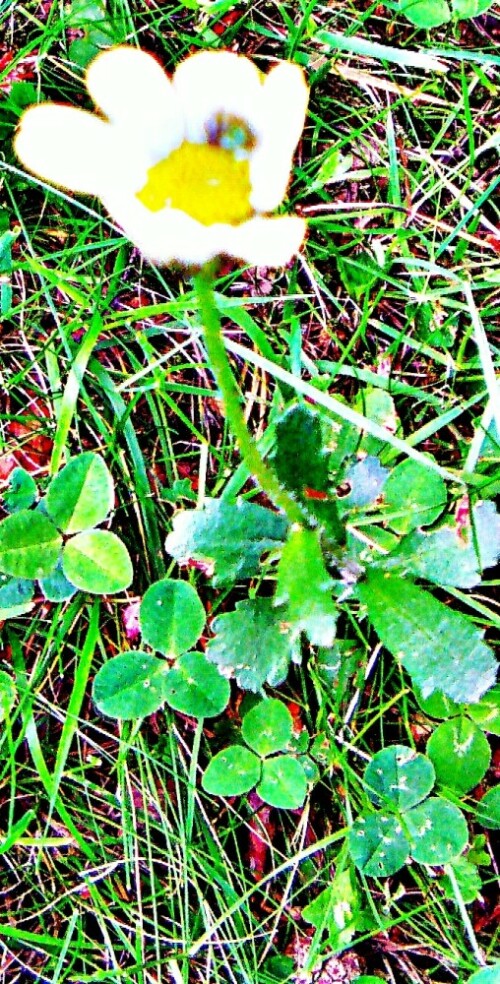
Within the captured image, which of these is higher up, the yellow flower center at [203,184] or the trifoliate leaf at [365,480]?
the yellow flower center at [203,184]

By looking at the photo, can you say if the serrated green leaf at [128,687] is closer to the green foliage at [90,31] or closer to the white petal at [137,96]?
the white petal at [137,96]

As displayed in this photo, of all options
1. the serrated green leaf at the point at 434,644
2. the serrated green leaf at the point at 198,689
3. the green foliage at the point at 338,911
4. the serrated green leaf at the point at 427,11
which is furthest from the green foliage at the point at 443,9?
the green foliage at the point at 338,911

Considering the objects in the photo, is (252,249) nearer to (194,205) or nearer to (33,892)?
(194,205)

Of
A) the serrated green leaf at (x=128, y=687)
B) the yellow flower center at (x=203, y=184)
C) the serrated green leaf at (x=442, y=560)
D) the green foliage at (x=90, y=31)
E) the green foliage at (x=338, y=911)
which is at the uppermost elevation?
the green foliage at (x=90, y=31)

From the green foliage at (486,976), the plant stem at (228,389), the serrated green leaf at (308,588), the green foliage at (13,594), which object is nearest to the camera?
the plant stem at (228,389)

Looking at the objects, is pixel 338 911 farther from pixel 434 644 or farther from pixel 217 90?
pixel 217 90

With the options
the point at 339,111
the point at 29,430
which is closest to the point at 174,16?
the point at 339,111

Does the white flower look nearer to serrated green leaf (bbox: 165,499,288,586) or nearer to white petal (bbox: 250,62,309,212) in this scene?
white petal (bbox: 250,62,309,212)

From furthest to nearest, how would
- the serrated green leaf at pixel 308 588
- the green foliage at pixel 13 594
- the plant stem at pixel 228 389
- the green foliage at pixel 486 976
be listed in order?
the green foliage at pixel 13 594
the green foliage at pixel 486 976
the serrated green leaf at pixel 308 588
the plant stem at pixel 228 389
